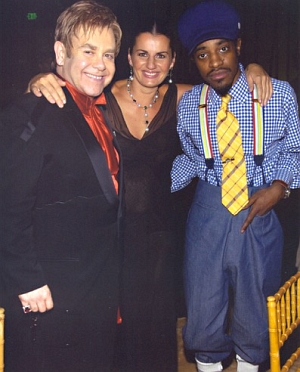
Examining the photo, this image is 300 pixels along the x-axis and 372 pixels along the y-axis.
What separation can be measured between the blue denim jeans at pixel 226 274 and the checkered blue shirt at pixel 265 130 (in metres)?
0.10

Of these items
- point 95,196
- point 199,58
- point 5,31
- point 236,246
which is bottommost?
point 236,246

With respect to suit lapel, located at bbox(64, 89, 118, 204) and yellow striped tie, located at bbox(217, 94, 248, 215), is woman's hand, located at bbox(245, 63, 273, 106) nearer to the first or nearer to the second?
yellow striped tie, located at bbox(217, 94, 248, 215)

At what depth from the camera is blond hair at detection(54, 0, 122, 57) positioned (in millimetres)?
2094

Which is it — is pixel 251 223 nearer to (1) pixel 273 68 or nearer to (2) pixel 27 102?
(2) pixel 27 102

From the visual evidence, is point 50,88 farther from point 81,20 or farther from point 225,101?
point 225,101

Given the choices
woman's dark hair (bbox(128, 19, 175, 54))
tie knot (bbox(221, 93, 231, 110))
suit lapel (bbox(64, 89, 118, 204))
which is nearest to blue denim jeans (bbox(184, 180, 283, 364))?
tie knot (bbox(221, 93, 231, 110))

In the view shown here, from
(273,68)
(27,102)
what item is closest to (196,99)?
(27,102)

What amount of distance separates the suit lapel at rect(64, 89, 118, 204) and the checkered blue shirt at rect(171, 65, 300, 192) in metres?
0.54

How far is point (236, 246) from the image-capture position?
246 cm

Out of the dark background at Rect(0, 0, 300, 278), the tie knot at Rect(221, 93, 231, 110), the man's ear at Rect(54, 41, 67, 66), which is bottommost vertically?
the tie knot at Rect(221, 93, 231, 110)

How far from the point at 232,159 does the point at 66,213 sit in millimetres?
749

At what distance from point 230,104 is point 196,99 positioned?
179 mm

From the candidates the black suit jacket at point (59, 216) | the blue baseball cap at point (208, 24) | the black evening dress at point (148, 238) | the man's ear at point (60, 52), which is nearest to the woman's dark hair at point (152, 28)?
the blue baseball cap at point (208, 24)

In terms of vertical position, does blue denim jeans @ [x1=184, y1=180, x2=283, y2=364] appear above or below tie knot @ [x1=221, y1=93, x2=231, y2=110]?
below
